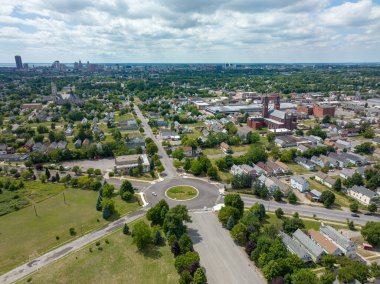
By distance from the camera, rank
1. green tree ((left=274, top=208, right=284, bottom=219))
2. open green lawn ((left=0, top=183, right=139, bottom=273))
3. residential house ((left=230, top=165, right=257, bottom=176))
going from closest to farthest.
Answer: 1. open green lawn ((left=0, top=183, right=139, bottom=273))
2. green tree ((left=274, top=208, right=284, bottom=219))
3. residential house ((left=230, top=165, right=257, bottom=176))

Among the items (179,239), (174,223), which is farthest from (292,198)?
(179,239)

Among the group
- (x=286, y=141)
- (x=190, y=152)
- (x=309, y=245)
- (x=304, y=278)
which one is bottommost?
(x=309, y=245)

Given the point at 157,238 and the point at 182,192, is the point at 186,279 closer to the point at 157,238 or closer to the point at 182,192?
the point at 157,238

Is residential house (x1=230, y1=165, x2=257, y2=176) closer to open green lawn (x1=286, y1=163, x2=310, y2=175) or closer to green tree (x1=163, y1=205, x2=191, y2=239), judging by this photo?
open green lawn (x1=286, y1=163, x2=310, y2=175)

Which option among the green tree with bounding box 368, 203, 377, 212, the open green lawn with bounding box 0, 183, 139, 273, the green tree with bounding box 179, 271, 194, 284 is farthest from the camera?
the green tree with bounding box 368, 203, 377, 212

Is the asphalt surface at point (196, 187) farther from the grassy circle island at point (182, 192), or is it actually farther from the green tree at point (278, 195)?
the green tree at point (278, 195)

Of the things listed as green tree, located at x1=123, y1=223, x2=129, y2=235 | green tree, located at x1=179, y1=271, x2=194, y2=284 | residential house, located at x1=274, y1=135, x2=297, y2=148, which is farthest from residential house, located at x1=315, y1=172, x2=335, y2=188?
green tree, located at x1=123, y1=223, x2=129, y2=235
